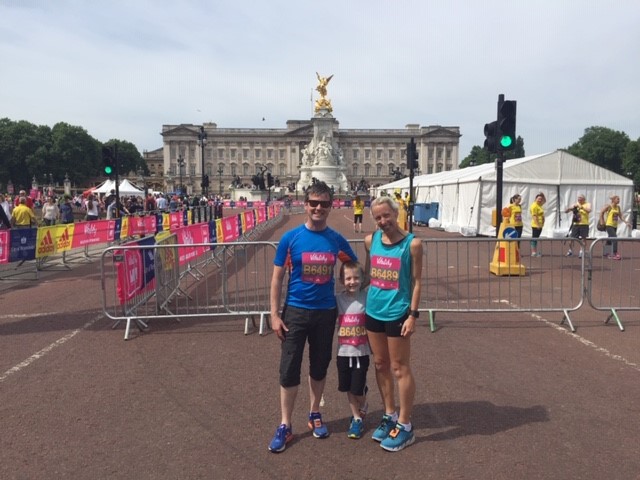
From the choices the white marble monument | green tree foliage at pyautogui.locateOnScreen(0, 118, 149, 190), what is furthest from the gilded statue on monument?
green tree foliage at pyautogui.locateOnScreen(0, 118, 149, 190)

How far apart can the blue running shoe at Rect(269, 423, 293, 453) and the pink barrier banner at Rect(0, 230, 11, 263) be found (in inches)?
412

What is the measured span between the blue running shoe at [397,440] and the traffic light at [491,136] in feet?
23.5

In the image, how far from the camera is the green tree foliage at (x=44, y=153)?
97.4 metres

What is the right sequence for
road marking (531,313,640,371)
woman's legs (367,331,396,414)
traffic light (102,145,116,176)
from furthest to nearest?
traffic light (102,145,116,176) < road marking (531,313,640,371) < woman's legs (367,331,396,414)

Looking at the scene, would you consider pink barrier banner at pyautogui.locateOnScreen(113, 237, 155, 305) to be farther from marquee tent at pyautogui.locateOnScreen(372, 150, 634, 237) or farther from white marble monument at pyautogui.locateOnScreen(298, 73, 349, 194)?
white marble monument at pyautogui.locateOnScreen(298, 73, 349, 194)

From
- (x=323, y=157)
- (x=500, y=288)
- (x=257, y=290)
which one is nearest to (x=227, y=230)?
(x=257, y=290)

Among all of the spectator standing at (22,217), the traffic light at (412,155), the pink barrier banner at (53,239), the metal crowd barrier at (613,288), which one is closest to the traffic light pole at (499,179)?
the metal crowd barrier at (613,288)

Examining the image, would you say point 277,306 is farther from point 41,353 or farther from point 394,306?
point 41,353

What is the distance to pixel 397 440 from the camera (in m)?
3.79

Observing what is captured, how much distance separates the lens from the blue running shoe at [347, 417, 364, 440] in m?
3.95

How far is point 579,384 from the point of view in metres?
5.08

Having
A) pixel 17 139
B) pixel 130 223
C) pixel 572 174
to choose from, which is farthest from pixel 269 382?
pixel 17 139

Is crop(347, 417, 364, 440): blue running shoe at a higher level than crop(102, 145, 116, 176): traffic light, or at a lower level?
lower

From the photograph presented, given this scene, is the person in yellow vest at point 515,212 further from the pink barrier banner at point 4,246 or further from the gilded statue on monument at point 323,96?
the gilded statue on monument at point 323,96
